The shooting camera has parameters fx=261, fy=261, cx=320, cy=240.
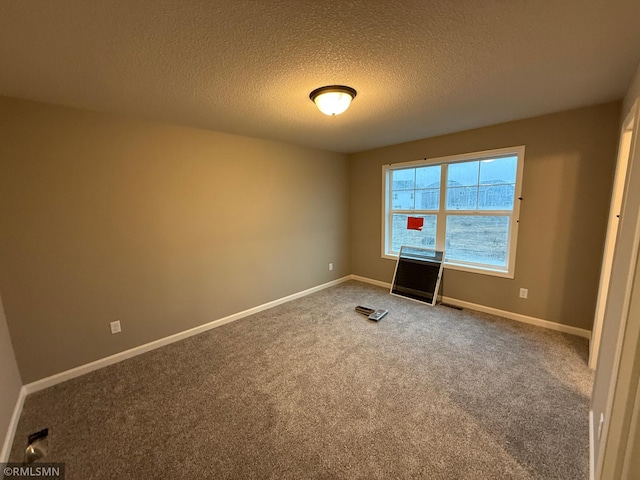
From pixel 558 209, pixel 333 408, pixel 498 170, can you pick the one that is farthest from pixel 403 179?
pixel 333 408

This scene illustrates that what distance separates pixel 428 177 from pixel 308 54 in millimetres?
2708

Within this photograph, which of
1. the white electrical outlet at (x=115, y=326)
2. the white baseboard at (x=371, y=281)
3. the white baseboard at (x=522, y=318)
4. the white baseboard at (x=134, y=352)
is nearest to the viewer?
the white baseboard at (x=134, y=352)

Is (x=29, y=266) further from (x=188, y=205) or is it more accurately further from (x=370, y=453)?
(x=370, y=453)

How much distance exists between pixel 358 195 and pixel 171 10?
11.6ft

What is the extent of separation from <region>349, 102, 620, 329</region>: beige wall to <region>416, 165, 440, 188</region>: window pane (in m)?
0.29

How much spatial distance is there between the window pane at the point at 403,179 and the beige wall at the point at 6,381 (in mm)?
4272

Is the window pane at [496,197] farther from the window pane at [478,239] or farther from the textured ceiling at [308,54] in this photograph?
the textured ceiling at [308,54]

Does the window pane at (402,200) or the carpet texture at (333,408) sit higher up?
the window pane at (402,200)

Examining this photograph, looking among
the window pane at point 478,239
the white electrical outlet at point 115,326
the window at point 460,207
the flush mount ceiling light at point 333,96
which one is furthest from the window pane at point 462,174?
the white electrical outlet at point 115,326

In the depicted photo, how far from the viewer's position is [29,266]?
197 centimetres

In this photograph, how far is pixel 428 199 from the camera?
145 inches

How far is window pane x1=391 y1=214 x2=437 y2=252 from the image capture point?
3.71m

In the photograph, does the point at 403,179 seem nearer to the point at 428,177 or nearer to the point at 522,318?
the point at 428,177

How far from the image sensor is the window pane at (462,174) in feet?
10.6
